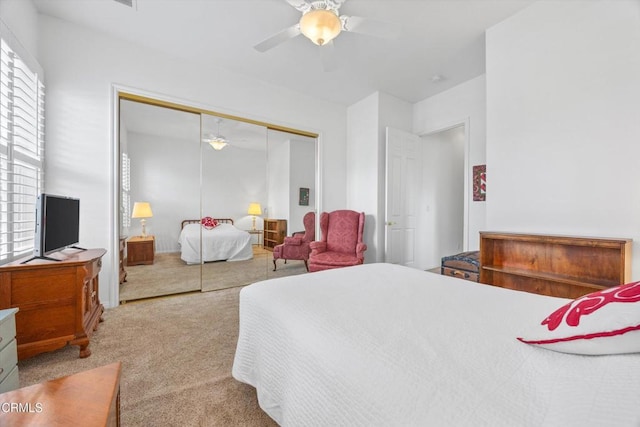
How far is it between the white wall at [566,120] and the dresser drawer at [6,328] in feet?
11.3

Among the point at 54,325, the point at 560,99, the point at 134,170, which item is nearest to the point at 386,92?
the point at 560,99

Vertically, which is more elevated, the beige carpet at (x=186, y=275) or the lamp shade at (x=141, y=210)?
the lamp shade at (x=141, y=210)

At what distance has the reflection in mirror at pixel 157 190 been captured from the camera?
3.01 m

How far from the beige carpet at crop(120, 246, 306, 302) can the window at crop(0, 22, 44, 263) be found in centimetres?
102

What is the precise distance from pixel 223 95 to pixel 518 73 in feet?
10.8

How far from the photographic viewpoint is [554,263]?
7.17 feet

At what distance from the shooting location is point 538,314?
1.10 m

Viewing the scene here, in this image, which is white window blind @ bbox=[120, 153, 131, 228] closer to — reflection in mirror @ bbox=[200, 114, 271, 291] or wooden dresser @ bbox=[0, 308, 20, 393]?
reflection in mirror @ bbox=[200, 114, 271, 291]

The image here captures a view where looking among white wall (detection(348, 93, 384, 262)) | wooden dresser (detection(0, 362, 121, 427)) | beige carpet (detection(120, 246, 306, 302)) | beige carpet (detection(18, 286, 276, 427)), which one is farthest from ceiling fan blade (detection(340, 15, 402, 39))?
beige carpet (detection(120, 246, 306, 302))

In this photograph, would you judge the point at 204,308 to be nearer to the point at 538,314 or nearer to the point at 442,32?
the point at 538,314

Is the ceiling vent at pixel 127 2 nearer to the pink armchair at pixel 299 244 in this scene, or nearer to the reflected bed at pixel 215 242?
the reflected bed at pixel 215 242

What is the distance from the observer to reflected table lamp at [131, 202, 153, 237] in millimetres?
3078

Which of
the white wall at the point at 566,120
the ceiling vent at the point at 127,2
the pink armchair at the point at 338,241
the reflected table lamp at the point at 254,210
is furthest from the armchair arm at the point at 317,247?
the ceiling vent at the point at 127,2

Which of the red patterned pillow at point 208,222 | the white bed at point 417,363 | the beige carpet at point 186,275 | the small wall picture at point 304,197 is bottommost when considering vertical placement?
the beige carpet at point 186,275
